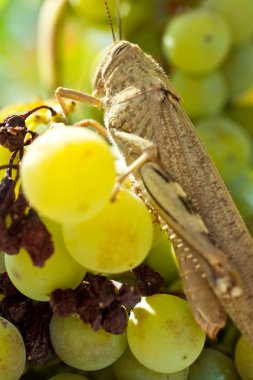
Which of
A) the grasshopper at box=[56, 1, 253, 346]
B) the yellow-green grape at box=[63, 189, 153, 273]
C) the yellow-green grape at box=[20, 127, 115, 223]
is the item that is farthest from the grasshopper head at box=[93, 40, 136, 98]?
the yellow-green grape at box=[20, 127, 115, 223]

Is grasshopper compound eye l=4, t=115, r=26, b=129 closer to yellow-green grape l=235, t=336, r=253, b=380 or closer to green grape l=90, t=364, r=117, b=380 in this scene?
green grape l=90, t=364, r=117, b=380

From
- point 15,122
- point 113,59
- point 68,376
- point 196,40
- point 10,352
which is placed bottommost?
point 68,376

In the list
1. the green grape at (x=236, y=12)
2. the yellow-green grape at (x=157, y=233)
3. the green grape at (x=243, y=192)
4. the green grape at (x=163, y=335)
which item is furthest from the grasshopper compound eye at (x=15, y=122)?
the green grape at (x=236, y=12)

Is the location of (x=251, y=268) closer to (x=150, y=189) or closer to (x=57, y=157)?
(x=150, y=189)

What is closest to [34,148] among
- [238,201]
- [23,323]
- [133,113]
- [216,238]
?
[23,323]

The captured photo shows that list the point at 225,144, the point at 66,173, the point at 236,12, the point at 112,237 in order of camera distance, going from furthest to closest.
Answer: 1. the point at 236,12
2. the point at 225,144
3. the point at 112,237
4. the point at 66,173

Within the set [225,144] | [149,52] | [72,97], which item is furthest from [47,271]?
[149,52]

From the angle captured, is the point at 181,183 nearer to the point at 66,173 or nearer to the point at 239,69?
the point at 66,173
